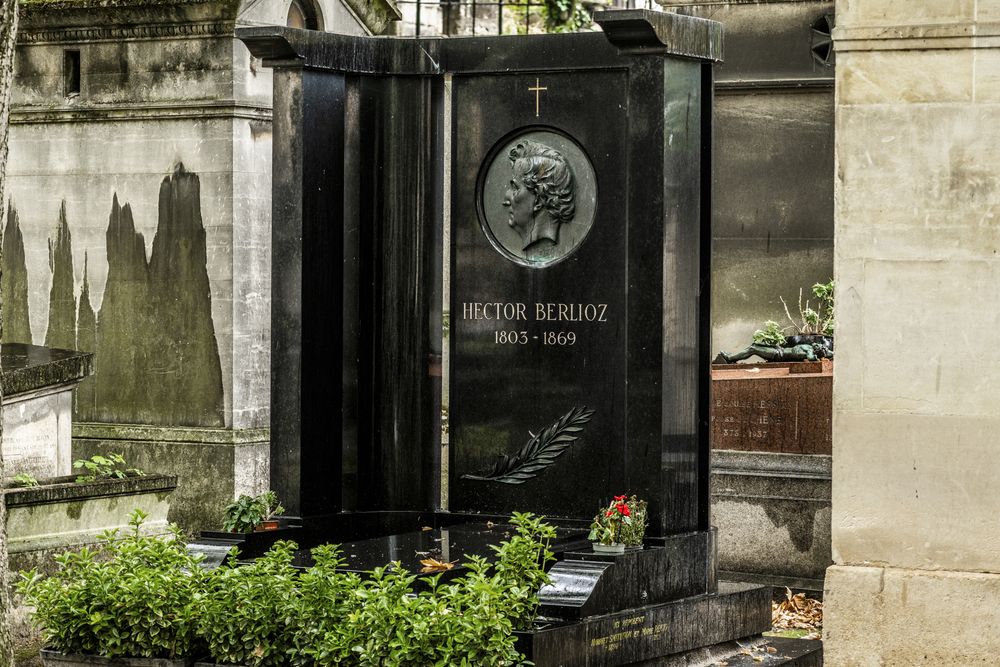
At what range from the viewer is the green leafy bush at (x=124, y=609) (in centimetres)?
769

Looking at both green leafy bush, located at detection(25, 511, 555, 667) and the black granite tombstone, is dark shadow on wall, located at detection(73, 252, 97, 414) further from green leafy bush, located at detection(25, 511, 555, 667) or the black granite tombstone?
green leafy bush, located at detection(25, 511, 555, 667)

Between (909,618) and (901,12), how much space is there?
329 cm

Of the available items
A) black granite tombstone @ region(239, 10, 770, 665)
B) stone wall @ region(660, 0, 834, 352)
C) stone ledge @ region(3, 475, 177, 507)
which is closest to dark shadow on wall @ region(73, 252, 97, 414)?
stone ledge @ region(3, 475, 177, 507)

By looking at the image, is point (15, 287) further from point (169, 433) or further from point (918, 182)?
point (918, 182)

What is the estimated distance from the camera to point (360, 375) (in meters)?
9.66

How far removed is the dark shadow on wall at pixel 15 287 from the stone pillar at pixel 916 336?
300 inches

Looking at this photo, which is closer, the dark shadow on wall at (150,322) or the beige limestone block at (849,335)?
the beige limestone block at (849,335)

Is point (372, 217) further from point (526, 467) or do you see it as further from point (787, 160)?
point (787, 160)

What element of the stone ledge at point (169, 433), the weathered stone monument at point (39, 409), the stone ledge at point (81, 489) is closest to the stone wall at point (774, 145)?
the stone ledge at point (169, 433)

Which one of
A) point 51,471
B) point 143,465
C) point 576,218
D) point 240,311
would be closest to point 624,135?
point 576,218

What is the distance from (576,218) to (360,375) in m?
1.59

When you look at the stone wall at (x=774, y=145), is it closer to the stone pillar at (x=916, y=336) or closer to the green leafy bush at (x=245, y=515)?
the stone pillar at (x=916, y=336)

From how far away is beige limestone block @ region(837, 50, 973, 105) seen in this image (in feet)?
29.6

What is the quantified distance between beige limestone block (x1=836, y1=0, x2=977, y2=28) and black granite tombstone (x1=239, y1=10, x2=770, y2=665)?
94 centimetres
